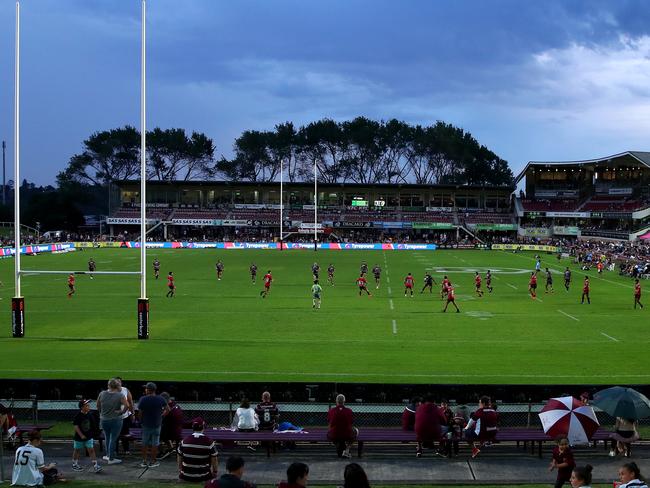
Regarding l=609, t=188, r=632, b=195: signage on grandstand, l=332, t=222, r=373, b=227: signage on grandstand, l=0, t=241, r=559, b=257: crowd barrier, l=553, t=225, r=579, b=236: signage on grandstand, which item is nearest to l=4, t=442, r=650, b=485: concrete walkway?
l=0, t=241, r=559, b=257: crowd barrier

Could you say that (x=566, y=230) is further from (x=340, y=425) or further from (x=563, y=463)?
(x=563, y=463)

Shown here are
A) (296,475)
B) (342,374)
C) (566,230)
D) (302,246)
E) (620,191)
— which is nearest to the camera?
(296,475)

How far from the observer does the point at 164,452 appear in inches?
483

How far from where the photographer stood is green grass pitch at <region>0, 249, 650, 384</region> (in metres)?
19.6

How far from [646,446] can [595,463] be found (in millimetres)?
1706

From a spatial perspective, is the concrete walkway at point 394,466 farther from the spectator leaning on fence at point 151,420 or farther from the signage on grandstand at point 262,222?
the signage on grandstand at point 262,222

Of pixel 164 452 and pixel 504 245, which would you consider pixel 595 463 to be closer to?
pixel 164 452

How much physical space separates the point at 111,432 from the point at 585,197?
11418 cm

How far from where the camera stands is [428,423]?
11703 millimetres

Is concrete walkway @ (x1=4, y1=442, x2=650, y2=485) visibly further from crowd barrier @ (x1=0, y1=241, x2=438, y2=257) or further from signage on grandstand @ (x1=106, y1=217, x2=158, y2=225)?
signage on grandstand @ (x1=106, y1=217, x2=158, y2=225)

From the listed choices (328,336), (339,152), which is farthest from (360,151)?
(328,336)

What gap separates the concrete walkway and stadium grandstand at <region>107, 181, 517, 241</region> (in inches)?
3885

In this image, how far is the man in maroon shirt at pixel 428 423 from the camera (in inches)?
461

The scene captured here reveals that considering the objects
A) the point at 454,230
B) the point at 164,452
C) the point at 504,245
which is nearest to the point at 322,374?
the point at 164,452
